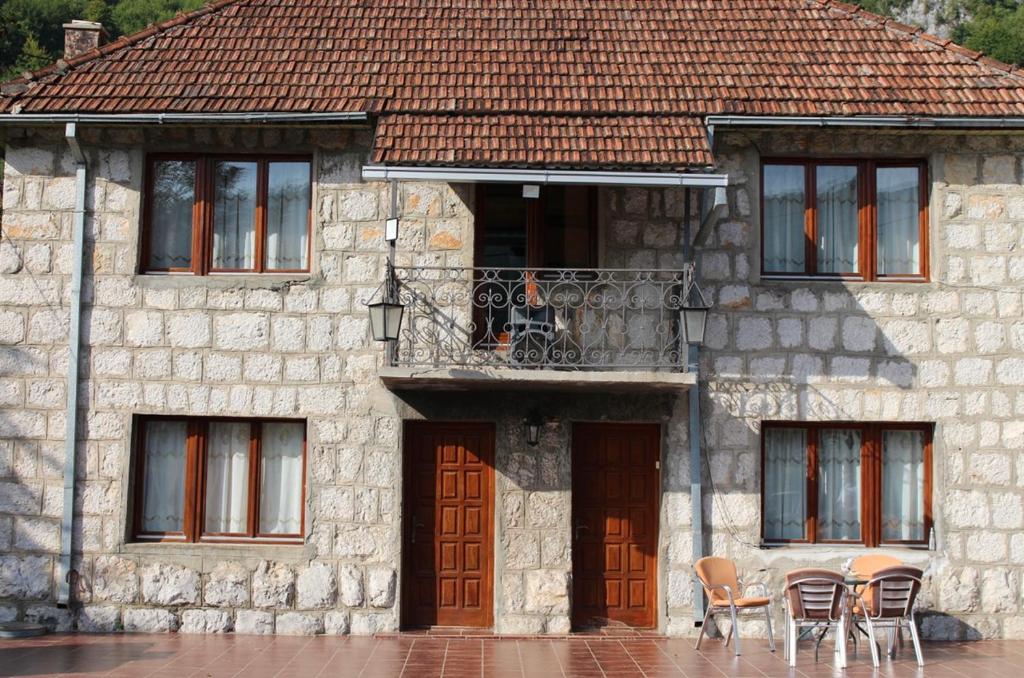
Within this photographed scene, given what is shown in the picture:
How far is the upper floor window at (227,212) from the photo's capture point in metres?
10.8

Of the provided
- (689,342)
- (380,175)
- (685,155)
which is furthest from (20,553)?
(685,155)

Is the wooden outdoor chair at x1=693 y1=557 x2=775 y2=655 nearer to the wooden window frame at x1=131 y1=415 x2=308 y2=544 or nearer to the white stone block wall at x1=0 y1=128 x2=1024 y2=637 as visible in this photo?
the white stone block wall at x1=0 y1=128 x2=1024 y2=637

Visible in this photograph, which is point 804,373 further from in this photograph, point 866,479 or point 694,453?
point 694,453

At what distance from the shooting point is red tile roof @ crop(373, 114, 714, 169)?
978 cm

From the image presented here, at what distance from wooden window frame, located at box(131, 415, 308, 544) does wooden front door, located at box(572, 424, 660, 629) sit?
114 inches

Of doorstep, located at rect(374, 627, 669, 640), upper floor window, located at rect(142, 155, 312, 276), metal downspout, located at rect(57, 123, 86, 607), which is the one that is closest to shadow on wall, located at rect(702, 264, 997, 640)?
doorstep, located at rect(374, 627, 669, 640)

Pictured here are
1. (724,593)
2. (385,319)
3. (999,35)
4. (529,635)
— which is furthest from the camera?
(999,35)

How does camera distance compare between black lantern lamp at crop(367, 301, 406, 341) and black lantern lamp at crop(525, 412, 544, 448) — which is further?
black lantern lamp at crop(525, 412, 544, 448)

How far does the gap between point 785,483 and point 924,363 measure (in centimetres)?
188

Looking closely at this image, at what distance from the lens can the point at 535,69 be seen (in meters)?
11.0

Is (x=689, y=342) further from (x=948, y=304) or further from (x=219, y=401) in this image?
(x=219, y=401)

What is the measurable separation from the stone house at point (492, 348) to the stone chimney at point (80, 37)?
4.04 feet

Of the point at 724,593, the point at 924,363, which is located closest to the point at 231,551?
the point at 724,593

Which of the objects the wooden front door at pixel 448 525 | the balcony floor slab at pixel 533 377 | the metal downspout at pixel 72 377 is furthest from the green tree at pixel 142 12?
the balcony floor slab at pixel 533 377
